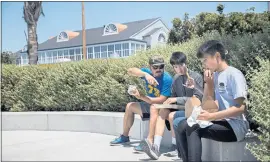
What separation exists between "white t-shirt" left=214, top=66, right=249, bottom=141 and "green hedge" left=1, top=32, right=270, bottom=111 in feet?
5.83

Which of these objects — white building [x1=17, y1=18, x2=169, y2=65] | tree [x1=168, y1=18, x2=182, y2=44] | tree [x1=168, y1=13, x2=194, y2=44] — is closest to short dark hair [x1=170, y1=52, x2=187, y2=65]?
tree [x1=168, y1=13, x2=194, y2=44]

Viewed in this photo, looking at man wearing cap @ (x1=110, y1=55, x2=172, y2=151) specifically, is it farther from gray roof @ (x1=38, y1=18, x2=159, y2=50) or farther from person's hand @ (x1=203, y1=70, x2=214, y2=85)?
gray roof @ (x1=38, y1=18, x2=159, y2=50)

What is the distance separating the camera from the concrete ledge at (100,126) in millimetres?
3701

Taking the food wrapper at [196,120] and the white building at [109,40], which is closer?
the food wrapper at [196,120]

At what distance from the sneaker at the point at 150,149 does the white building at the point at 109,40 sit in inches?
1886

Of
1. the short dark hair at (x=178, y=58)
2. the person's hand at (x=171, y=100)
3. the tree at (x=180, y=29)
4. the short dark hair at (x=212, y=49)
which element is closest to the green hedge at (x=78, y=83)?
the short dark hair at (x=178, y=58)

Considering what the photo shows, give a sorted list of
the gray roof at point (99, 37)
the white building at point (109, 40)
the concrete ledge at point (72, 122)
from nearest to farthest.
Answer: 1. the concrete ledge at point (72, 122)
2. the white building at point (109, 40)
3. the gray roof at point (99, 37)

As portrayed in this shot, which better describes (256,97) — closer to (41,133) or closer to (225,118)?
(225,118)

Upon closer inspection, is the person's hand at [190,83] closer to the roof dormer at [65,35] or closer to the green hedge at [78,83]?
the green hedge at [78,83]

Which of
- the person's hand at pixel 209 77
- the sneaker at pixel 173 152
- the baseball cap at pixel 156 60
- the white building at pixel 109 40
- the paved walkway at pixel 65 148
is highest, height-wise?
the white building at pixel 109 40

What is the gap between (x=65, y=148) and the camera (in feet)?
18.2

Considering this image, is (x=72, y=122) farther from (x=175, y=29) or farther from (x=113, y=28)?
(x=113, y=28)

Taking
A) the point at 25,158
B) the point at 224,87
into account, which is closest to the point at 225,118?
the point at 224,87

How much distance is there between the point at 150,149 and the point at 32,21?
12339 millimetres
